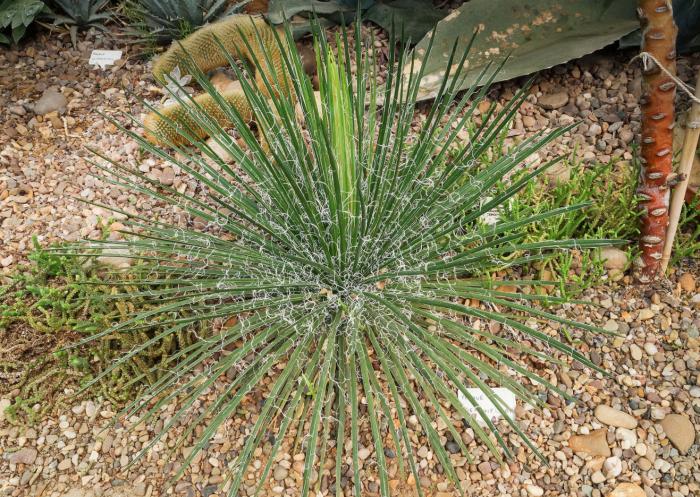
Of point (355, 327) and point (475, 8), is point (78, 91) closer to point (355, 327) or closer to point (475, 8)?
point (475, 8)

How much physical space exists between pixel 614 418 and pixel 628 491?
0.60 ft

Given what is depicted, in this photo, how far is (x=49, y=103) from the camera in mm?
2555

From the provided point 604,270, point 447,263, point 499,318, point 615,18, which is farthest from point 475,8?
point 499,318

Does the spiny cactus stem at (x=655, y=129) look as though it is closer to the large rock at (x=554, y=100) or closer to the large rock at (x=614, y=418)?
the large rock at (x=614, y=418)

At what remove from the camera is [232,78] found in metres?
2.58

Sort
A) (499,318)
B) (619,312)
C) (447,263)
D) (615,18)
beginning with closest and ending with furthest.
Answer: (499,318)
(447,263)
(619,312)
(615,18)

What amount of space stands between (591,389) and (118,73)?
7.21 feet

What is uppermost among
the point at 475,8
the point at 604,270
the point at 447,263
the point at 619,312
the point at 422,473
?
the point at 475,8

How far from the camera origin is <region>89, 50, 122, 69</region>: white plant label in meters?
2.68

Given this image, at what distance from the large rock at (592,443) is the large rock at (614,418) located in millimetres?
31

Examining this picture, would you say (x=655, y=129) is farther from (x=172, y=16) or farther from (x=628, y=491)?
(x=172, y=16)

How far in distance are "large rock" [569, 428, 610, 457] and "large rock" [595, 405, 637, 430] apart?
31 millimetres

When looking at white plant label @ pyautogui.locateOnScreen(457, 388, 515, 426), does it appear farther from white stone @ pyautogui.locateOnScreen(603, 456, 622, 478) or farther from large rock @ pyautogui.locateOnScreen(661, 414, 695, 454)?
large rock @ pyautogui.locateOnScreen(661, 414, 695, 454)

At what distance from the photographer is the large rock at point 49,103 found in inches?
100
